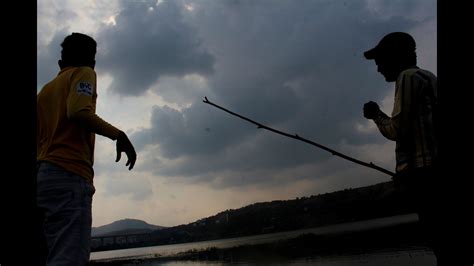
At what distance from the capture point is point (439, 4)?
1000 millimetres

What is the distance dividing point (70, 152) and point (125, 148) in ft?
1.58

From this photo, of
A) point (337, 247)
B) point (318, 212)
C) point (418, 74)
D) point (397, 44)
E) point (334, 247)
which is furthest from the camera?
point (318, 212)

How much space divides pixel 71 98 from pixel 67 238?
1.07m

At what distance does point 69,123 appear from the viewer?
3227 mm

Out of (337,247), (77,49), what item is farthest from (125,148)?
(337,247)

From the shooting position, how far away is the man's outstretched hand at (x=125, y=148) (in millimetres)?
3023

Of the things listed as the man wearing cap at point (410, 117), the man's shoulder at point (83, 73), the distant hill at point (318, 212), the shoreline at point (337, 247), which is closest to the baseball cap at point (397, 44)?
the man wearing cap at point (410, 117)

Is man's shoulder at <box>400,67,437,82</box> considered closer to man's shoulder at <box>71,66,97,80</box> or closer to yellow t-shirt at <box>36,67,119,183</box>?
yellow t-shirt at <box>36,67,119,183</box>

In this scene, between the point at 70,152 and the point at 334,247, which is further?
the point at 334,247

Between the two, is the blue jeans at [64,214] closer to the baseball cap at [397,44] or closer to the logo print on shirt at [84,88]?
the logo print on shirt at [84,88]

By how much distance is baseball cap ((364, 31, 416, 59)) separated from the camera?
3.50 m

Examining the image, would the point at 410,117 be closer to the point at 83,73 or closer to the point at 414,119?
the point at 414,119

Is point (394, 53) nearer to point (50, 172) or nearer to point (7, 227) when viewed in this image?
point (50, 172)

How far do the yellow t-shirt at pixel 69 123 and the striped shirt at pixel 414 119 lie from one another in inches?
89.6
